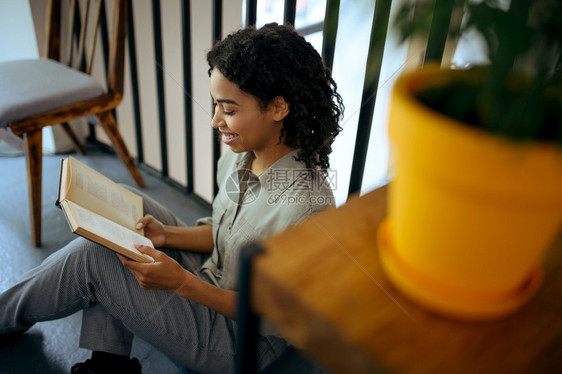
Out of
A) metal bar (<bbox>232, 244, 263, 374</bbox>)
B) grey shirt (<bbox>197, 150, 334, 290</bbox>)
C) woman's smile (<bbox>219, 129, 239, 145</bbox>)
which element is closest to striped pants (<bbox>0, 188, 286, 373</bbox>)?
grey shirt (<bbox>197, 150, 334, 290</bbox>)

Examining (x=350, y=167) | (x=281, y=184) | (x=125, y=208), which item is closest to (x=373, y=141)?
(x=350, y=167)

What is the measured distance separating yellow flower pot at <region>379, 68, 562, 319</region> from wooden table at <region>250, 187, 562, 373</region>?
2 cm

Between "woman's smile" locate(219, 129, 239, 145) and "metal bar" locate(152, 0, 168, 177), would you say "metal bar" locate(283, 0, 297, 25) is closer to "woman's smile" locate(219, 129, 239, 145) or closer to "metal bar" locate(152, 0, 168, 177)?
"woman's smile" locate(219, 129, 239, 145)

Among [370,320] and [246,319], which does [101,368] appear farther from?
[370,320]

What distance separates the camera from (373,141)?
1176 mm

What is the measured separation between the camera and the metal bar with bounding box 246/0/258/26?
1.27 metres

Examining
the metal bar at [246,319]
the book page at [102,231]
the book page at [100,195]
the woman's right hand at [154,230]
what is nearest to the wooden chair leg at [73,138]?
the book page at [100,195]

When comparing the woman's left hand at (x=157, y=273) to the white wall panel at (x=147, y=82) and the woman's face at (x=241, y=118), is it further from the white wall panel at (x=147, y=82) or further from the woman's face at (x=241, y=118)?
the white wall panel at (x=147, y=82)

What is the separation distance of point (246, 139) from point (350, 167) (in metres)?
0.38

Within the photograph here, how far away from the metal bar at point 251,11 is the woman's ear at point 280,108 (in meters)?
0.45

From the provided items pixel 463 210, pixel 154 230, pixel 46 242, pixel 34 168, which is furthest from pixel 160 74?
pixel 463 210

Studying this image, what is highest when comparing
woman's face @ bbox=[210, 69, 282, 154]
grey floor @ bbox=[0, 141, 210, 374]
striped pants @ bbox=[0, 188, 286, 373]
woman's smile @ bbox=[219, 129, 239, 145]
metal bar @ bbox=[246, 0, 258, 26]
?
metal bar @ bbox=[246, 0, 258, 26]

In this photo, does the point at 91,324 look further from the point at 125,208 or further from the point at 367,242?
the point at 367,242

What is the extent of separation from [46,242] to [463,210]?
1616mm
